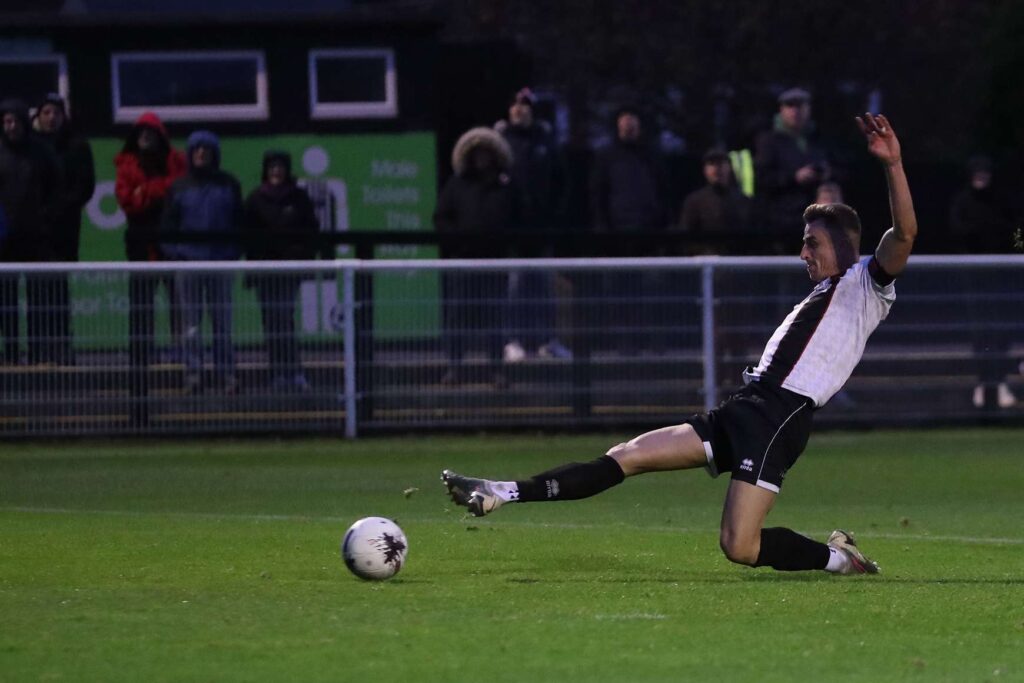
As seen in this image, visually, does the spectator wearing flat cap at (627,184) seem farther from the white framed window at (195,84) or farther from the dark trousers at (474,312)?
the white framed window at (195,84)

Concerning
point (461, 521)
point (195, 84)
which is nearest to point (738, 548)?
point (461, 521)

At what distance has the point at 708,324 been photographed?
58.9 feet

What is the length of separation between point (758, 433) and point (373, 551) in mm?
1749

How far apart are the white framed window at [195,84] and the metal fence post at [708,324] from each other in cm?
625

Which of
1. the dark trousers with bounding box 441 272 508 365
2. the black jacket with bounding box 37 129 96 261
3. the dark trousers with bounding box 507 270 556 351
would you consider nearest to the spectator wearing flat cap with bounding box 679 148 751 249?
the dark trousers with bounding box 507 270 556 351

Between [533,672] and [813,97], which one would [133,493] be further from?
[813,97]

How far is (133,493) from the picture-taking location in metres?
14.1

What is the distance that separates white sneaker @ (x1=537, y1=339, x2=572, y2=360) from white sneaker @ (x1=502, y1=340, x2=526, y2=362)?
140 millimetres

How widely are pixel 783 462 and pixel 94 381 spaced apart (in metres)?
8.67

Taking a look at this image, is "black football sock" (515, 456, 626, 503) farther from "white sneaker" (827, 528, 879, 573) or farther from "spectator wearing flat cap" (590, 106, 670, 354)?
"spectator wearing flat cap" (590, 106, 670, 354)

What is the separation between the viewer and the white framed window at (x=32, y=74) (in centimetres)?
2216

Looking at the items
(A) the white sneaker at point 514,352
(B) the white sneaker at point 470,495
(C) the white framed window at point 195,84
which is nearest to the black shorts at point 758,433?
(B) the white sneaker at point 470,495

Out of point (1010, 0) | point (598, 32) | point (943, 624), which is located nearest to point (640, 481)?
point (943, 624)

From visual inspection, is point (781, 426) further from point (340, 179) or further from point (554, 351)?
point (340, 179)
